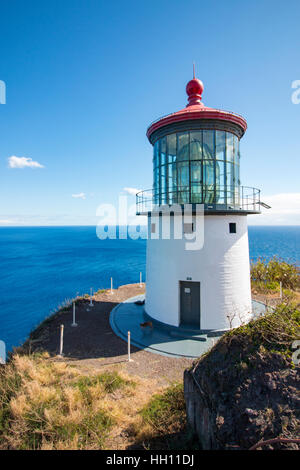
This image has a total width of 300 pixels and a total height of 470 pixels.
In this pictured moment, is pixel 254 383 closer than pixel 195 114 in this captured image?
Yes

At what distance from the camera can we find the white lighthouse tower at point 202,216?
9.52 meters

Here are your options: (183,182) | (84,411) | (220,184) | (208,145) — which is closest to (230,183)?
(220,184)

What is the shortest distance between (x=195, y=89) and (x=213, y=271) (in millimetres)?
7408

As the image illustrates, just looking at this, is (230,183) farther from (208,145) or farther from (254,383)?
(254,383)

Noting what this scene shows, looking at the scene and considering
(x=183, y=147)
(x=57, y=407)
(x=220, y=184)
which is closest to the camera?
(x=57, y=407)

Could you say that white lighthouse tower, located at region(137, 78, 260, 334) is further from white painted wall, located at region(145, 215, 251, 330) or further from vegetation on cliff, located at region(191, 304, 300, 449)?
vegetation on cliff, located at region(191, 304, 300, 449)

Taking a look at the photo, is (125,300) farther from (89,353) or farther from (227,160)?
(227,160)

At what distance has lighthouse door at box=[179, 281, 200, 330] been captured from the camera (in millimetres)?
10172

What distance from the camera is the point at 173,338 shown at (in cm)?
984

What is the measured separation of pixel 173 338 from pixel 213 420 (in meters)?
6.52

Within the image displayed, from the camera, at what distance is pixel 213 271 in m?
9.63

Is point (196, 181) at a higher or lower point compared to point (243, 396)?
higher
